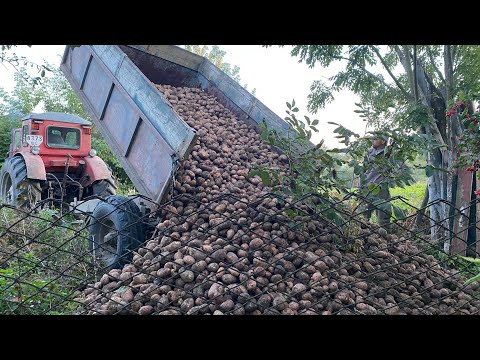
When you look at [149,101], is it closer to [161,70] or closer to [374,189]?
[161,70]

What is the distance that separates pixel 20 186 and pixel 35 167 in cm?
33

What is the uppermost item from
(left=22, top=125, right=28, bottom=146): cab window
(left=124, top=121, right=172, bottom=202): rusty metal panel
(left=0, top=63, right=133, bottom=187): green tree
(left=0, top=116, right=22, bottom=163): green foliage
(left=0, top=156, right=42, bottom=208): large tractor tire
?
(left=0, top=63, right=133, bottom=187): green tree

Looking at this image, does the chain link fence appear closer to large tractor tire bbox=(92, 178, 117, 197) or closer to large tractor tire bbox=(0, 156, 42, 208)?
large tractor tire bbox=(0, 156, 42, 208)

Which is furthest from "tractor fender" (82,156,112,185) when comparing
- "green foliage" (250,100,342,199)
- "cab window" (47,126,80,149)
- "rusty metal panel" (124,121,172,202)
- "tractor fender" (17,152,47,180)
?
"green foliage" (250,100,342,199)

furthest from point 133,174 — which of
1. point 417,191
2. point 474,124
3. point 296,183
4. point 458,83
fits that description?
point 417,191

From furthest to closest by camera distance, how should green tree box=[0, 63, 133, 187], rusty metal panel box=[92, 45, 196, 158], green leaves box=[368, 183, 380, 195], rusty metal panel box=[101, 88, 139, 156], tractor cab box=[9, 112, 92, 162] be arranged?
green tree box=[0, 63, 133, 187]
tractor cab box=[9, 112, 92, 162]
rusty metal panel box=[101, 88, 139, 156]
rusty metal panel box=[92, 45, 196, 158]
green leaves box=[368, 183, 380, 195]

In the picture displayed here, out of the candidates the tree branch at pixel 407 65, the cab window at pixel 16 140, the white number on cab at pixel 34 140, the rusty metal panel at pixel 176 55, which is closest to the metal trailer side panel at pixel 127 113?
the rusty metal panel at pixel 176 55

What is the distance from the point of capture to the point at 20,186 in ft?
20.8

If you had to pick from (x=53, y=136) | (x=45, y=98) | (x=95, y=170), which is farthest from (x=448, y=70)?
(x=45, y=98)

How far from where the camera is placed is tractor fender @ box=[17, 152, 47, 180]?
20.8 ft

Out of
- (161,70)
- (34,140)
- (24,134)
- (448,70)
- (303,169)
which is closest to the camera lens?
(303,169)
